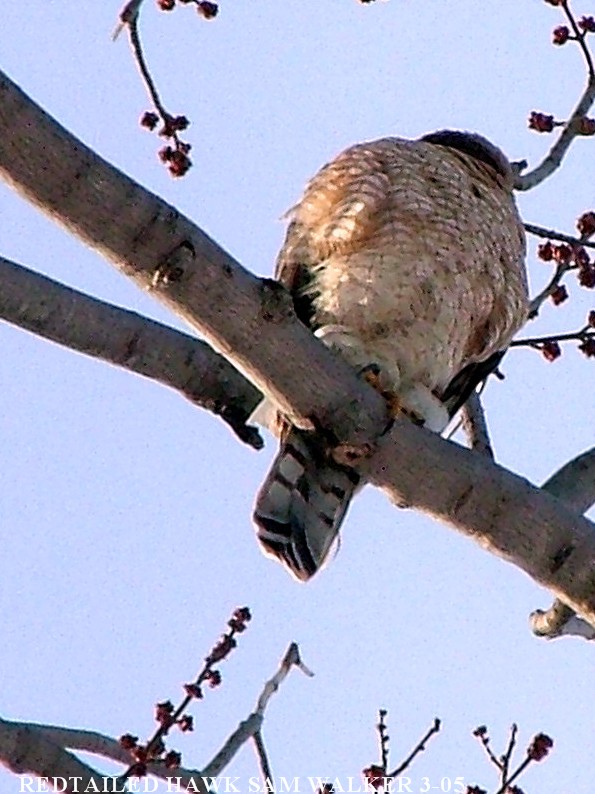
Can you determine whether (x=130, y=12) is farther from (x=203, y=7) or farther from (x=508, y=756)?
(x=508, y=756)

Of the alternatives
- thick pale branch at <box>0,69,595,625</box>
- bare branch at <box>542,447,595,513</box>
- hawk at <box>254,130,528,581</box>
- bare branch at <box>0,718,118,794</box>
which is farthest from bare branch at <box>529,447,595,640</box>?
bare branch at <box>0,718,118,794</box>

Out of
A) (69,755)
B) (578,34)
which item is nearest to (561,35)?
(578,34)

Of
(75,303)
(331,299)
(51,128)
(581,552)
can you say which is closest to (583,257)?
(331,299)

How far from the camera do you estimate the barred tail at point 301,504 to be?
355 cm

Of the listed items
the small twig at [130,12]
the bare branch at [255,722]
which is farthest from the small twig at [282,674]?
the small twig at [130,12]

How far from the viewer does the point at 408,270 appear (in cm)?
411

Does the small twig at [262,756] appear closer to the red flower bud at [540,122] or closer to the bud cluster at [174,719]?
the bud cluster at [174,719]

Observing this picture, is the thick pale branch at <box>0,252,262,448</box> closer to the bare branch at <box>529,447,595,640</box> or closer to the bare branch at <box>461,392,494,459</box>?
the bare branch at <box>529,447,595,640</box>

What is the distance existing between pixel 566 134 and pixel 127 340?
177 centimetres

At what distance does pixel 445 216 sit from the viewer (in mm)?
4207

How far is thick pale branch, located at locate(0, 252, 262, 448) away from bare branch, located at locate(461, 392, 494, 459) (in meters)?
0.91

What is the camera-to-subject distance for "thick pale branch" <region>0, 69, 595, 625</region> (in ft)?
7.94

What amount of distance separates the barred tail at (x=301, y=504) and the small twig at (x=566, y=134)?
1278 millimetres

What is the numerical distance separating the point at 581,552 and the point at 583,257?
126 centimetres
